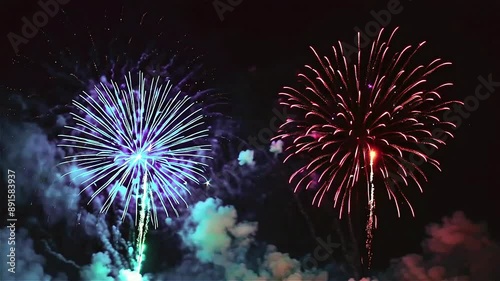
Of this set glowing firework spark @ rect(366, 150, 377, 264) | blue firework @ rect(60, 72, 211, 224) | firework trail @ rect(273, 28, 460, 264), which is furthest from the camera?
blue firework @ rect(60, 72, 211, 224)

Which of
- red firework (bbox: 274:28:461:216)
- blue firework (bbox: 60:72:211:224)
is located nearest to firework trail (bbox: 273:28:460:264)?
red firework (bbox: 274:28:461:216)

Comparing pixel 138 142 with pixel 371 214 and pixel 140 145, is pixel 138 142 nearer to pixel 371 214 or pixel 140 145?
pixel 140 145

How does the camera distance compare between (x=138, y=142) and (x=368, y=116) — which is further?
(x=138, y=142)

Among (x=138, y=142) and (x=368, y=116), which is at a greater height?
(x=138, y=142)

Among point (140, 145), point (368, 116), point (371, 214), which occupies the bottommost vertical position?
point (371, 214)

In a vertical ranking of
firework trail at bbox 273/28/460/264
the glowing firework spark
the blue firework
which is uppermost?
the blue firework

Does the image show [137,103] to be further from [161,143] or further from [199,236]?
[199,236]

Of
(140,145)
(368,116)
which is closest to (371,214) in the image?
(368,116)

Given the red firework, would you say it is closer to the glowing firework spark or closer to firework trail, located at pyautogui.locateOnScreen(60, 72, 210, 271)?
the glowing firework spark
